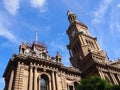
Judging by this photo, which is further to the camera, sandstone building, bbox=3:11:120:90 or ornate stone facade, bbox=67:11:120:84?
ornate stone facade, bbox=67:11:120:84

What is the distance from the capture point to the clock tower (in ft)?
165

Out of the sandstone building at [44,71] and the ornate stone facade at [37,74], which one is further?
the sandstone building at [44,71]

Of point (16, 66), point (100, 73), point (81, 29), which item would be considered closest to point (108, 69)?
point (100, 73)

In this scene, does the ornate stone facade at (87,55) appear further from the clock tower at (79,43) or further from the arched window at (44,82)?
the arched window at (44,82)

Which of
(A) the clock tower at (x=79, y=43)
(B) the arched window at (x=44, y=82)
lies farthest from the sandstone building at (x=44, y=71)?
(A) the clock tower at (x=79, y=43)

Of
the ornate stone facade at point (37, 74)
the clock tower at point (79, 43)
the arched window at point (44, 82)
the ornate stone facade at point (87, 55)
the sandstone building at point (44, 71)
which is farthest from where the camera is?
the clock tower at point (79, 43)

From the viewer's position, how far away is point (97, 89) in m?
24.0

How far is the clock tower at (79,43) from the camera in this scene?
A: 5034 centimetres

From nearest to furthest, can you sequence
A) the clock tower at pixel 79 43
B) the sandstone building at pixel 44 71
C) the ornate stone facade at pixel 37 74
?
the ornate stone facade at pixel 37 74 < the sandstone building at pixel 44 71 < the clock tower at pixel 79 43

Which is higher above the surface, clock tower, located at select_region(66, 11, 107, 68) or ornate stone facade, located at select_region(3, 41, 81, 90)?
clock tower, located at select_region(66, 11, 107, 68)

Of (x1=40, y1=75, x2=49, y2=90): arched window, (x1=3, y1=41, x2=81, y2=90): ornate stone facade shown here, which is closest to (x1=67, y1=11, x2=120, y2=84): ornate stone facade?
(x1=3, y1=41, x2=81, y2=90): ornate stone facade

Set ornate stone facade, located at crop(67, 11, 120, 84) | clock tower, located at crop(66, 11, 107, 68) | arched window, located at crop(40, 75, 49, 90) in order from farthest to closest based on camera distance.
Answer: clock tower, located at crop(66, 11, 107, 68) < ornate stone facade, located at crop(67, 11, 120, 84) < arched window, located at crop(40, 75, 49, 90)

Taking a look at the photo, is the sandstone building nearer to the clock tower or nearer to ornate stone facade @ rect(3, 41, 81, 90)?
ornate stone facade @ rect(3, 41, 81, 90)

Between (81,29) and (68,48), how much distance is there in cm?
770
